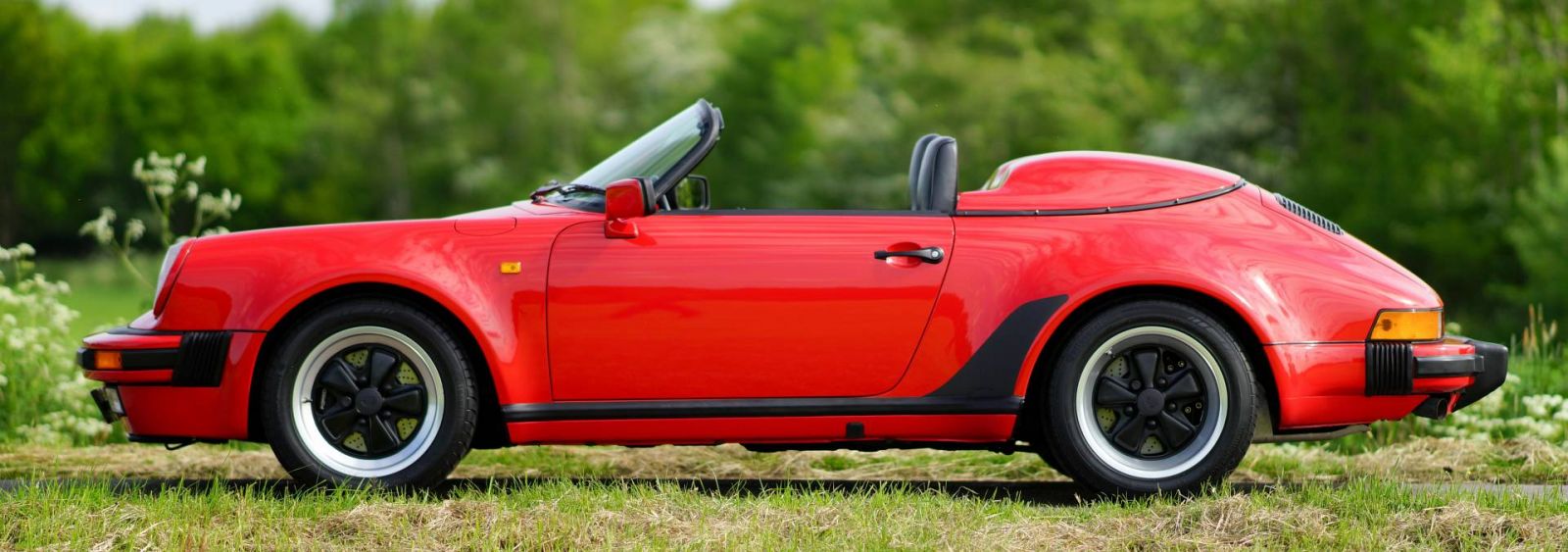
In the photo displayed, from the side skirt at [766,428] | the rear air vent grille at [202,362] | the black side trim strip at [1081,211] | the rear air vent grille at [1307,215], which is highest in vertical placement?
the black side trim strip at [1081,211]

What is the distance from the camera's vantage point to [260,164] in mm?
66875

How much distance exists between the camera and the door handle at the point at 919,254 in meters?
5.50

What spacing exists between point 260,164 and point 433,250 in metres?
64.6

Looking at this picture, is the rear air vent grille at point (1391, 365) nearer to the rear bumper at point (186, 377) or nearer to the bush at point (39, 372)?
the rear bumper at point (186, 377)

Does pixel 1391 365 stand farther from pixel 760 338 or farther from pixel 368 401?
pixel 368 401

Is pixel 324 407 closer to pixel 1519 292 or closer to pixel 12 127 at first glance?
pixel 1519 292

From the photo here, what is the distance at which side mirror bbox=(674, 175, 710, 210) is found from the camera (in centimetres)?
637

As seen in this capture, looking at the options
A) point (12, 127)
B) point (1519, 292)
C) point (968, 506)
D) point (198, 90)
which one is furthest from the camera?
point (198, 90)

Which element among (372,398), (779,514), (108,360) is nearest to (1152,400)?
(779,514)

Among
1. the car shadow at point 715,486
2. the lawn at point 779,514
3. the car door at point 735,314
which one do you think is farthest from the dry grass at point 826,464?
the car door at point 735,314

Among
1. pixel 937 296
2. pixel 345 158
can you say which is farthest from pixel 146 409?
pixel 345 158

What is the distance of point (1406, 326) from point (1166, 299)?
31.7 inches

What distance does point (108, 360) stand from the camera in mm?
5547

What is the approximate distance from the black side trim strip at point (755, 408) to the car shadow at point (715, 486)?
0.24 meters
